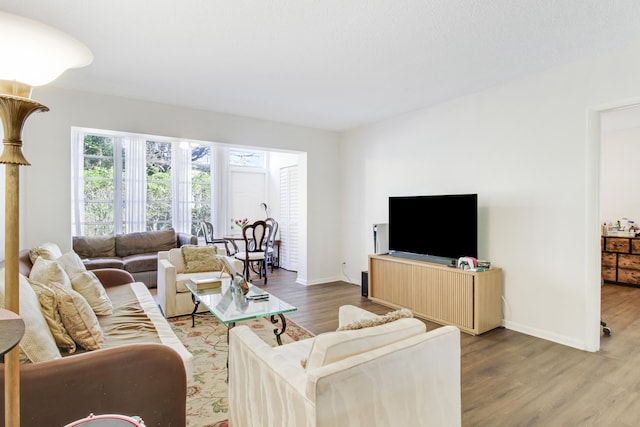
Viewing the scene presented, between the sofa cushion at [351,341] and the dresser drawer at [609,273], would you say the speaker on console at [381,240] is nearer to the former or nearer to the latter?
the sofa cushion at [351,341]

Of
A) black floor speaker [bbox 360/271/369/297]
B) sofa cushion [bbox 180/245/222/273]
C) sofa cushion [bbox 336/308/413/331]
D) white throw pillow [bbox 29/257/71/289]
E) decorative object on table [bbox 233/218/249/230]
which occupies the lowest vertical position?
black floor speaker [bbox 360/271/369/297]

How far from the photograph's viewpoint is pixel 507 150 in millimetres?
3410

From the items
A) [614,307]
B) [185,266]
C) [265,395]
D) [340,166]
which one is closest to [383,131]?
[340,166]

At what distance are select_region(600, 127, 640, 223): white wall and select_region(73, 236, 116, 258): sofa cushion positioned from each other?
8.00 m

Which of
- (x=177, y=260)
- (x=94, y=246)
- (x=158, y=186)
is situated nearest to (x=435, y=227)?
(x=177, y=260)

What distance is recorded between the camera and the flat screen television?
3484 mm

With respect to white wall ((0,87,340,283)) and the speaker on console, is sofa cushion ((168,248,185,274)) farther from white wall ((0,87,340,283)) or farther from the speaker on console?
the speaker on console

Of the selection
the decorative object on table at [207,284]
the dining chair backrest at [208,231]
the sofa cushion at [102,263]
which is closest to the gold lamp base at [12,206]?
the decorative object on table at [207,284]

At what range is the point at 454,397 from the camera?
154 centimetres

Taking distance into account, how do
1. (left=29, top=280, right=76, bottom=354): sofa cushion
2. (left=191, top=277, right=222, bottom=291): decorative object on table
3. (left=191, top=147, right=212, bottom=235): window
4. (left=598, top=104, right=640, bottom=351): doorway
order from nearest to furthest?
(left=29, top=280, right=76, bottom=354): sofa cushion → (left=191, top=277, right=222, bottom=291): decorative object on table → (left=598, top=104, right=640, bottom=351): doorway → (left=191, top=147, right=212, bottom=235): window

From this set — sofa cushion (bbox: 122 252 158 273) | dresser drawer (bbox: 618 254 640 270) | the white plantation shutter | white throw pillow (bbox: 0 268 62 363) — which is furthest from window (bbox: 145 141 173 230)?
dresser drawer (bbox: 618 254 640 270)

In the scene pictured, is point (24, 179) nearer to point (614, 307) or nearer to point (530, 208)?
point (530, 208)

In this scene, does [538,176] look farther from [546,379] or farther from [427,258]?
[546,379]

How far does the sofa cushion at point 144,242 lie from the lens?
5.39 metres
